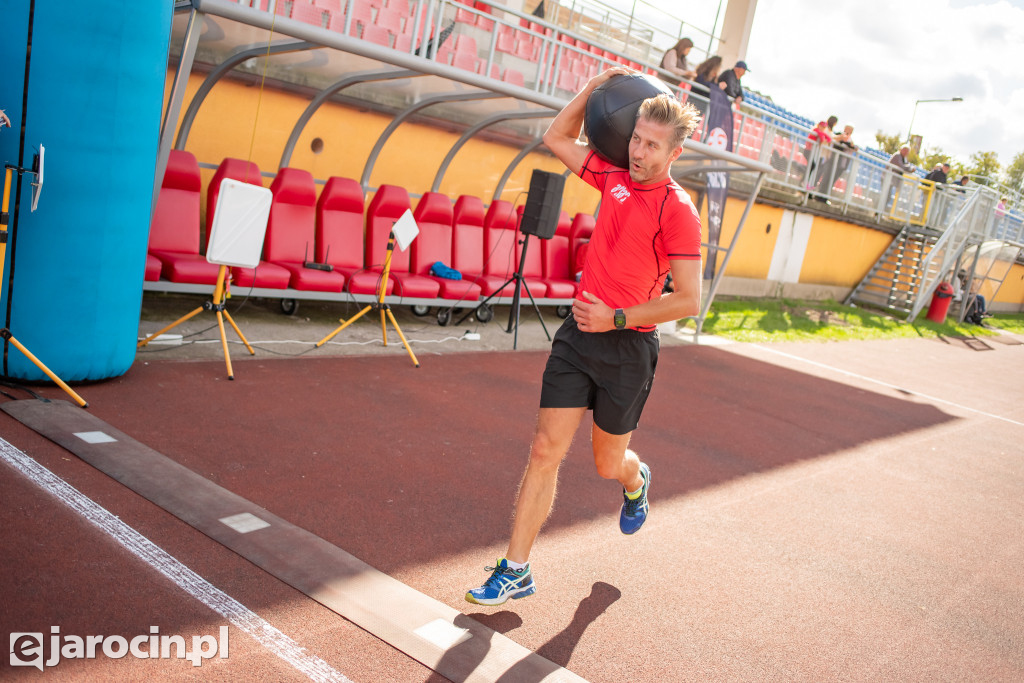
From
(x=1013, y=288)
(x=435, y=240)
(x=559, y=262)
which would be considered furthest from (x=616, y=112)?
(x=1013, y=288)

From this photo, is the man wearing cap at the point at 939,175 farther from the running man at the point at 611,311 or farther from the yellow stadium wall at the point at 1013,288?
the running man at the point at 611,311

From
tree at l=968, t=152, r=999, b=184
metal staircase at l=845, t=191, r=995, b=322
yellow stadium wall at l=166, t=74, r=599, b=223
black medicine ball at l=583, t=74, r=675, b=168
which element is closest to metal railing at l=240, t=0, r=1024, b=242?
metal staircase at l=845, t=191, r=995, b=322

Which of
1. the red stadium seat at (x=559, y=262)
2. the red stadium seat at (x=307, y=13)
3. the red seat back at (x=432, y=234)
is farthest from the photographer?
the red stadium seat at (x=559, y=262)

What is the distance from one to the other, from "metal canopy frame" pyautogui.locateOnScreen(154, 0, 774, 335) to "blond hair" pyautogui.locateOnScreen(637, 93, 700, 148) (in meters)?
4.56

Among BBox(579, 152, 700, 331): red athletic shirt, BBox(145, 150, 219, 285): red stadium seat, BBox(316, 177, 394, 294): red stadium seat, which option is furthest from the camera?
BBox(316, 177, 394, 294): red stadium seat

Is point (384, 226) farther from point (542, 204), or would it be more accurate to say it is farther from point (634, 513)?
point (634, 513)

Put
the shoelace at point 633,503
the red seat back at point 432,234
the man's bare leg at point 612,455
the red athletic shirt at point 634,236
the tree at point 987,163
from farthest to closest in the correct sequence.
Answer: the tree at point 987,163 < the red seat back at point 432,234 < the shoelace at point 633,503 < the man's bare leg at point 612,455 < the red athletic shirt at point 634,236

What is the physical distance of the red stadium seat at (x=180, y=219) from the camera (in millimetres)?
7516

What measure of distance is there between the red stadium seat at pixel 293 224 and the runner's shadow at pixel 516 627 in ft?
18.8

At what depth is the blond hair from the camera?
116 inches

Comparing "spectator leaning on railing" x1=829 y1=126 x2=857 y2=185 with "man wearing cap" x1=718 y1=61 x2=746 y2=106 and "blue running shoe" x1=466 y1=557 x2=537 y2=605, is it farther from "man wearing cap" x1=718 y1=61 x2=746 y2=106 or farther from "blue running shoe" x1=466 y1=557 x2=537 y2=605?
"blue running shoe" x1=466 y1=557 x2=537 y2=605

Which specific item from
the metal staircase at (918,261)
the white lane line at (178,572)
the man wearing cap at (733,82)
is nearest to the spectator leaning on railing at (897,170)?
the metal staircase at (918,261)

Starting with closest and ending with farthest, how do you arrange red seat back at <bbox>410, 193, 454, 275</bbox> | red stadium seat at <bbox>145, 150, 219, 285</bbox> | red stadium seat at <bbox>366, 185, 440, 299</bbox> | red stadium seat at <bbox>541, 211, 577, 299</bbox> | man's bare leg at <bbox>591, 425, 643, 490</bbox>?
1. man's bare leg at <bbox>591, 425, 643, 490</bbox>
2. red stadium seat at <bbox>145, 150, 219, 285</bbox>
3. red stadium seat at <bbox>366, 185, 440, 299</bbox>
4. red seat back at <bbox>410, 193, 454, 275</bbox>
5. red stadium seat at <bbox>541, 211, 577, 299</bbox>

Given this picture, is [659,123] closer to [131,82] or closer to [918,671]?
[918,671]
